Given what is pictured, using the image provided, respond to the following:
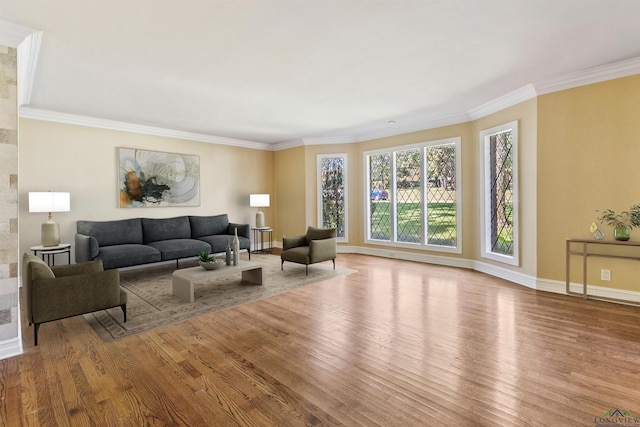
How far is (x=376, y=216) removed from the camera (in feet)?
22.7

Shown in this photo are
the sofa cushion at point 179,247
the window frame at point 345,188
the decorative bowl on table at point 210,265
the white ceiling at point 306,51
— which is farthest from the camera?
the window frame at point 345,188

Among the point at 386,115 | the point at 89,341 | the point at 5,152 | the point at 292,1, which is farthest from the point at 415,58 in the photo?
the point at 89,341

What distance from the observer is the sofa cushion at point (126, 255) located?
4.50 meters

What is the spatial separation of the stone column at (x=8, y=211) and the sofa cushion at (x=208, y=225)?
3688 millimetres

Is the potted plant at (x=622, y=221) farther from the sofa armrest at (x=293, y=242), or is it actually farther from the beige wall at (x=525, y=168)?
the sofa armrest at (x=293, y=242)

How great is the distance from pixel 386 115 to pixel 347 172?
Answer: 6.45 feet

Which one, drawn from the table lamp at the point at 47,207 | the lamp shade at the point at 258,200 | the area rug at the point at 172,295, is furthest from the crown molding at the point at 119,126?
the area rug at the point at 172,295

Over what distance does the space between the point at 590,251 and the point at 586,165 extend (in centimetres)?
105

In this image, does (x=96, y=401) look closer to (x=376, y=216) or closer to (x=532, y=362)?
(x=532, y=362)

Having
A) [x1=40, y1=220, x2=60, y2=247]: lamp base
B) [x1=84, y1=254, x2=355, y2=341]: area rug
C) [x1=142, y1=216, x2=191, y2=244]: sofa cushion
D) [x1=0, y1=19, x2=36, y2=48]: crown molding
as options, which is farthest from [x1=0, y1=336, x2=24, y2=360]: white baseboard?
[x1=142, y1=216, x2=191, y2=244]: sofa cushion

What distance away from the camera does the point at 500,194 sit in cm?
488

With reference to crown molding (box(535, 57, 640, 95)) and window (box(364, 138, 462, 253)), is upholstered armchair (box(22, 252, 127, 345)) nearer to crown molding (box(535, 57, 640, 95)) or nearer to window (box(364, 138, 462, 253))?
window (box(364, 138, 462, 253))

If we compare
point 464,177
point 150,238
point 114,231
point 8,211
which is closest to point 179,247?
point 150,238

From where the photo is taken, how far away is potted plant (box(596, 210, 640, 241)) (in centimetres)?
339
